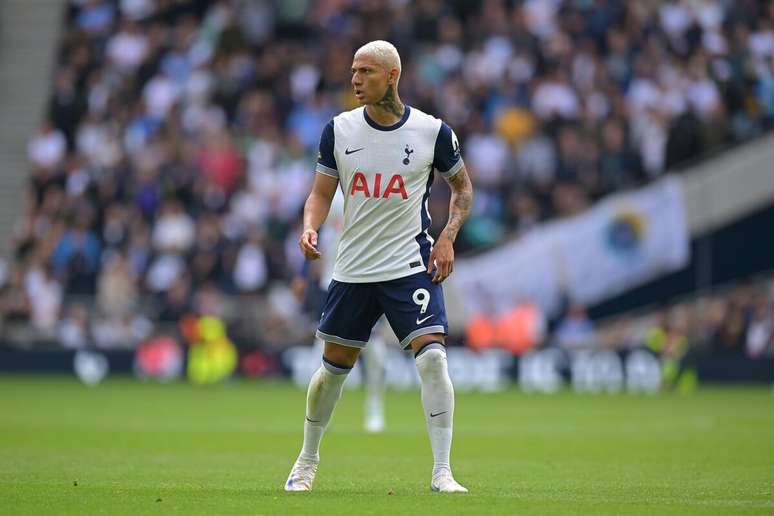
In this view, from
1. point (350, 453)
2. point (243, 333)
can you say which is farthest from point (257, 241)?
point (350, 453)

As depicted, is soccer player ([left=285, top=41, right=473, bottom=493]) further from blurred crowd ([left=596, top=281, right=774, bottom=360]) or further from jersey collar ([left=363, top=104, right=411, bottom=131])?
blurred crowd ([left=596, top=281, right=774, bottom=360])

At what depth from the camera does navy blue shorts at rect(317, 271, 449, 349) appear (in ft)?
29.8

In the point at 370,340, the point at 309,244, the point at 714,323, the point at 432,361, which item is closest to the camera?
the point at 309,244

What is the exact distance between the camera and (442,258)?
9.01 metres

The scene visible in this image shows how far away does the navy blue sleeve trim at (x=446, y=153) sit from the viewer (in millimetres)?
9203

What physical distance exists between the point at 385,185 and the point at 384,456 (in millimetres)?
4311

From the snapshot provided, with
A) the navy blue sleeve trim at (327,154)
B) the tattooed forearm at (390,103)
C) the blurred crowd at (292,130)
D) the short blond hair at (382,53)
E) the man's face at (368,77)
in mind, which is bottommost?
the navy blue sleeve trim at (327,154)

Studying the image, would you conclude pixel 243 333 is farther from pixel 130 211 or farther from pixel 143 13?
pixel 143 13

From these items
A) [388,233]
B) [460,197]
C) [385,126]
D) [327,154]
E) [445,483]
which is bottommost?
[445,483]

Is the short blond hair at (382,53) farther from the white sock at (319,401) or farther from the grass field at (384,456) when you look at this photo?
the grass field at (384,456)

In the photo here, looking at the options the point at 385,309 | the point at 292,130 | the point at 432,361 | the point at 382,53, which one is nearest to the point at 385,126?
the point at 382,53

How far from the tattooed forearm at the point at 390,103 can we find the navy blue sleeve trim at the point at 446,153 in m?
0.29

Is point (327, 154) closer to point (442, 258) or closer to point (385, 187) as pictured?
point (385, 187)

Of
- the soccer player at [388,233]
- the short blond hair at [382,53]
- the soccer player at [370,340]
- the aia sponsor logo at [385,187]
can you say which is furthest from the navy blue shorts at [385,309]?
the soccer player at [370,340]
